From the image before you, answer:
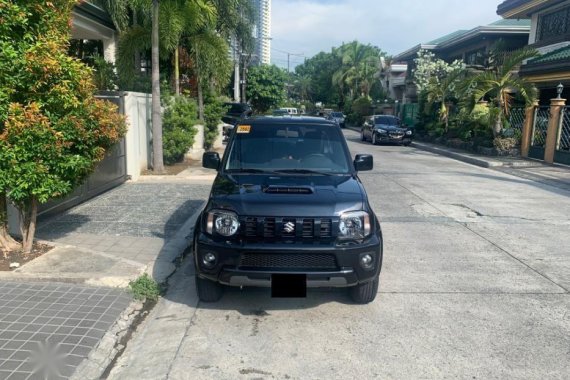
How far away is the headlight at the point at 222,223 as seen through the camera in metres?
4.28

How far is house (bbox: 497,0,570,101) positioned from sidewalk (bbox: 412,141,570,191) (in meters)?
4.08

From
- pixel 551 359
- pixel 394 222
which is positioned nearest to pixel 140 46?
pixel 394 222

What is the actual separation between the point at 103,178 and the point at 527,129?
15853mm

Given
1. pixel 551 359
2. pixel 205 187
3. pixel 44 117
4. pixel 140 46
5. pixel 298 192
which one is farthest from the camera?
pixel 140 46

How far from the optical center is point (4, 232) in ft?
18.7

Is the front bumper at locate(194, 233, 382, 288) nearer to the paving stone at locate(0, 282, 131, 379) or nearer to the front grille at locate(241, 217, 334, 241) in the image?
the front grille at locate(241, 217, 334, 241)

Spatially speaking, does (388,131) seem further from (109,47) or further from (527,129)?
(109,47)

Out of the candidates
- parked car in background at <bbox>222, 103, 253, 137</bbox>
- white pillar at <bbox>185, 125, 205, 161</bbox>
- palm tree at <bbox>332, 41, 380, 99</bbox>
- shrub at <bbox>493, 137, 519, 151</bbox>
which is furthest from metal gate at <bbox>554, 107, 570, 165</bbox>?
palm tree at <bbox>332, 41, 380, 99</bbox>

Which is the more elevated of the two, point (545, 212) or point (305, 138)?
point (305, 138)

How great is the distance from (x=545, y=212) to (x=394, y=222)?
3331 millimetres

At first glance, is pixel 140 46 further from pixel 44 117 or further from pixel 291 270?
pixel 291 270

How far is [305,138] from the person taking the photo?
568 centimetres

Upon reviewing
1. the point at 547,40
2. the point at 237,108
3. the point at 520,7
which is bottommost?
the point at 237,108

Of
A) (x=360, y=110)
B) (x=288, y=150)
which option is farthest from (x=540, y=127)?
(x=360, y=110)
